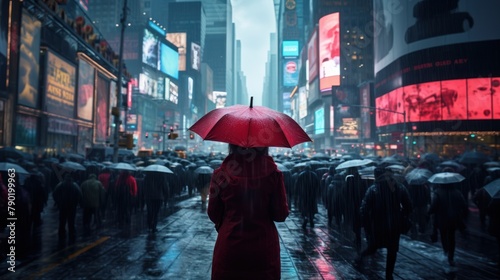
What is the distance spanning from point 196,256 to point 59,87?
35.6m

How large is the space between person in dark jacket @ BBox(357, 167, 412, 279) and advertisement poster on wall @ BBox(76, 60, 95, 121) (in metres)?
42.8

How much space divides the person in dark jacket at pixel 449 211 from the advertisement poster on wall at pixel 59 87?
35.5 m

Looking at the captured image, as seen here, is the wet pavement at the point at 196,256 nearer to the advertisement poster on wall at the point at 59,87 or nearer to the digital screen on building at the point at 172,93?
the advertisement poster on wall at the point at 59,87

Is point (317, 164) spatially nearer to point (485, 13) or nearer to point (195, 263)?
point (195, 263)

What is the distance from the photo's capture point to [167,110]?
13450 centimetres

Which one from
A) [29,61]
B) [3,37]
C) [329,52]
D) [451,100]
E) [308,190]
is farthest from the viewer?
[329,52]

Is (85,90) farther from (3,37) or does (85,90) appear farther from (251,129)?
(251,129)

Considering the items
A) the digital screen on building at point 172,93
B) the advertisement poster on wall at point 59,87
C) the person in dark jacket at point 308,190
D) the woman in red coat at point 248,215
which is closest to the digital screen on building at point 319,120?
the digital screen on building at point 172,93

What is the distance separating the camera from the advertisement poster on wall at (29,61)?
29.1m

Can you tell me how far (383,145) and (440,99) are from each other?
1372 centimetres

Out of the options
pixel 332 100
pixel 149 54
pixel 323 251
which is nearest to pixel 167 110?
pixel 149 54

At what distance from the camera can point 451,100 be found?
188 feet

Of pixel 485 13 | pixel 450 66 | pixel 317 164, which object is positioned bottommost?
pixel 317 164

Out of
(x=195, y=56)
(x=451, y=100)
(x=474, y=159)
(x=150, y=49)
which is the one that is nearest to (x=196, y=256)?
(x=474, y=159)
